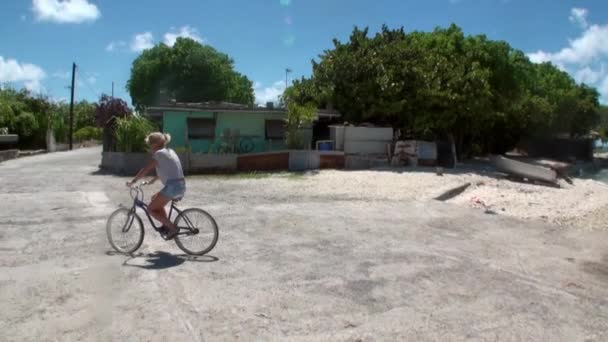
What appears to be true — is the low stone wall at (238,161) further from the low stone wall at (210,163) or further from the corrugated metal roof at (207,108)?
the corrugated metal roof at (207,108)

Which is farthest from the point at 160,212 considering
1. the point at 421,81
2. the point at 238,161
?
the point at 421,81

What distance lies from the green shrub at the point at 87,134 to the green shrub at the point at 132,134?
2787 cm

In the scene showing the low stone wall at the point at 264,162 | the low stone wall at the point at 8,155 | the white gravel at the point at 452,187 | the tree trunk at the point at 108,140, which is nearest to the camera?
the white gravel at the point at 452,187

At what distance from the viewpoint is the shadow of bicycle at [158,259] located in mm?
6414

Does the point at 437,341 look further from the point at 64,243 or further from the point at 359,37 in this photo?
the point at 359,37

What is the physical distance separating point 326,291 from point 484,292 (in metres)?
1.89

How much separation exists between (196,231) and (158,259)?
61 cm

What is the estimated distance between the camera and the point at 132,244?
277 inches

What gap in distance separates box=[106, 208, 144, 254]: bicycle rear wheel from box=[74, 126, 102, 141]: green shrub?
1590 inches

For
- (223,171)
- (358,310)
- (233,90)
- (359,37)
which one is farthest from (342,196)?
(233,90)

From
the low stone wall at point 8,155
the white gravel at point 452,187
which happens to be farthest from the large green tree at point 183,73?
the white gravel at point 452,187

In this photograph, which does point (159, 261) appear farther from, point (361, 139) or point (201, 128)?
point (201, 128)

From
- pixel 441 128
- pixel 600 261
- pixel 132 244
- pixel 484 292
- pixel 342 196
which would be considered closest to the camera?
pixel 484 292

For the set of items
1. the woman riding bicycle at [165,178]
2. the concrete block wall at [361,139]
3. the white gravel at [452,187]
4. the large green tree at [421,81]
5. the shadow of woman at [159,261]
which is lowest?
the shadow of woman at [159,261]
